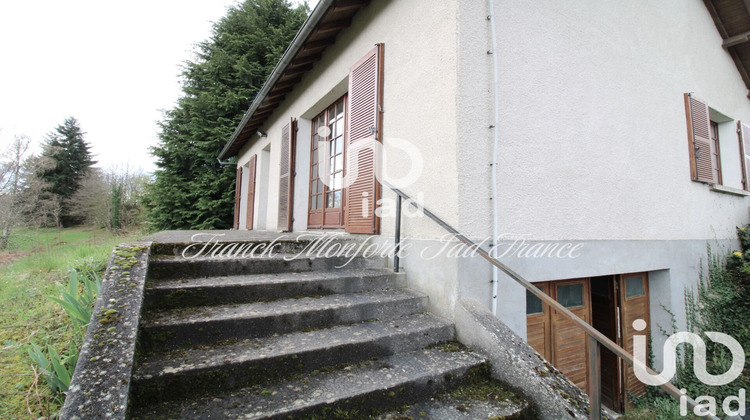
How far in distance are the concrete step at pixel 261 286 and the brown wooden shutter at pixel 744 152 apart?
6.78 m

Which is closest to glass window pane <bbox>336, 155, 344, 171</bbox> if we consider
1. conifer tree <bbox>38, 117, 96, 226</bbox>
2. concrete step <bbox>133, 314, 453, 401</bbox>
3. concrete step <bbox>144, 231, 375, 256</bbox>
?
concrete step <bbox>144, 231, 375, 256</bbox>

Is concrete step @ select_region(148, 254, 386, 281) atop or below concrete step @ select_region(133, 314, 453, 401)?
atop

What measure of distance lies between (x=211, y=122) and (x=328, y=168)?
945 centimetres

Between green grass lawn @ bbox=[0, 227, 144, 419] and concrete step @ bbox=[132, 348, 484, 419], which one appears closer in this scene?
concrete step @ bbox=[132, 348, 484, 419]

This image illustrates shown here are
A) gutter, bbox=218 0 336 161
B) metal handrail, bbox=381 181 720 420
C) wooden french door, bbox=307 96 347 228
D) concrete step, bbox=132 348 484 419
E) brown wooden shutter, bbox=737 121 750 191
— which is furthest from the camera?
brown wooden shutter, bbox=737 121 750 191

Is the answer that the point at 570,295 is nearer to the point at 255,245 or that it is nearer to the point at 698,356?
the point at 698,356

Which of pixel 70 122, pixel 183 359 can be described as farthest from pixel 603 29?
pixel 70 122

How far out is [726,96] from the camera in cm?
520

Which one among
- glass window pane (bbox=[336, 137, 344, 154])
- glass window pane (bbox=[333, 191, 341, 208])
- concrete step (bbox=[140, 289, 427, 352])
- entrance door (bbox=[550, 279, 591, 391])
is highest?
glass window pane (bbox=[336, 137, 344, 154])

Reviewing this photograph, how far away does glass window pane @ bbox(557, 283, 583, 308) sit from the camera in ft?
10.3

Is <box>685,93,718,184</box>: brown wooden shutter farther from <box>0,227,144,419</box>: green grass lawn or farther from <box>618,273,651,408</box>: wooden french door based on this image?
<box>0,227,144,419</box>: green grass lawn

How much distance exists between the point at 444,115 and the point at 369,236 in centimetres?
141

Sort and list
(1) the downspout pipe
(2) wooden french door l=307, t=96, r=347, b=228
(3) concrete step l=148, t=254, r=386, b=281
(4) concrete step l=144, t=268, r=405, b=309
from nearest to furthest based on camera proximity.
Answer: (4) concrete step l=144, t=268, r=405, b=309, (3) concrete step l=148, t=254, r=386, b=281, (1) the downspout pipe, (2) wooden french door l=307, t=96, r=347, b=228

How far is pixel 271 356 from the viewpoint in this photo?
5.05 ft
